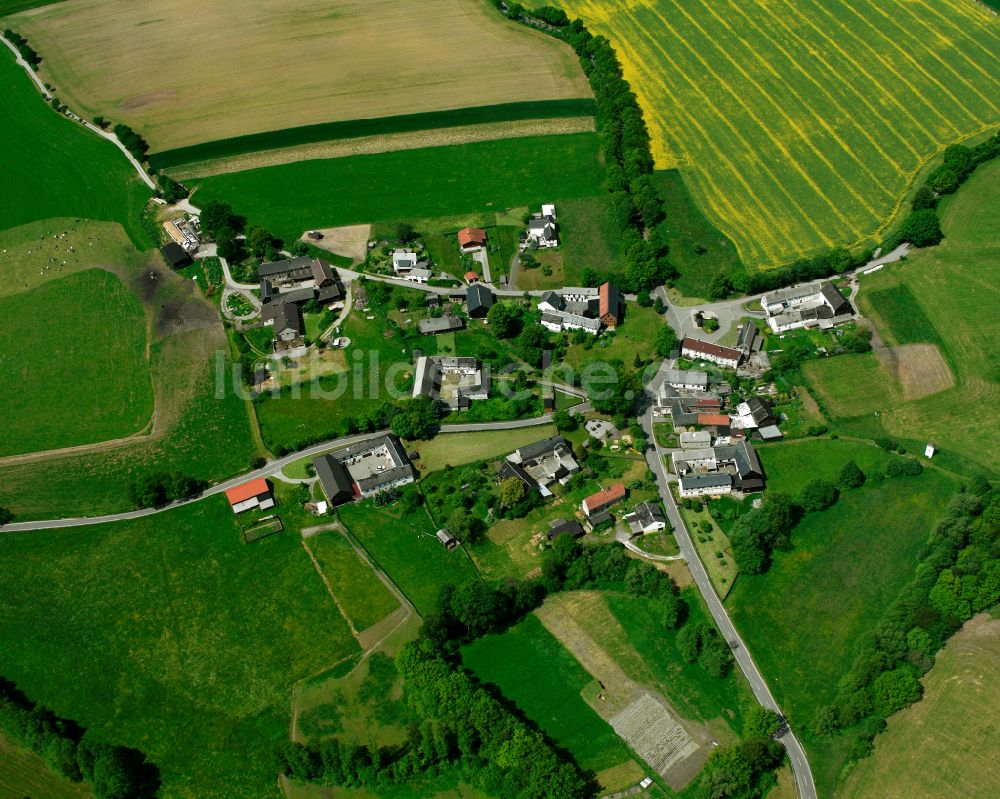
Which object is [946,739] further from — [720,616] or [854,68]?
[854,68]

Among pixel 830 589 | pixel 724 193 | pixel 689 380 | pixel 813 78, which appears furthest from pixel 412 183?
pixel 830 589

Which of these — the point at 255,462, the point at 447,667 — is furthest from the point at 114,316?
the point at 447,667

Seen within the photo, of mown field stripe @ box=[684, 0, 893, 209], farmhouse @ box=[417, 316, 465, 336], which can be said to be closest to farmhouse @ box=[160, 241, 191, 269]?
farmhouse @ box=[417, 316, 465, 336]

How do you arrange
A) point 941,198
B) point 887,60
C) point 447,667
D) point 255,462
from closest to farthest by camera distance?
point 447,667 < point 255,462 < point 941,198 < point 887,60

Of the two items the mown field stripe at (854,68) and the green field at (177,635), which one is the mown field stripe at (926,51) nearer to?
the mown field stripe at (854,68)

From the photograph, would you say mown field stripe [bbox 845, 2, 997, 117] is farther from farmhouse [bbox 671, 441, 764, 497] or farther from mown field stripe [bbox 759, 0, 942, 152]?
farmhouse [bbox 671, 441, 764, 497]

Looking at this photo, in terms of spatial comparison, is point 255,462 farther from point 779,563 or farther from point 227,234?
point 779,563

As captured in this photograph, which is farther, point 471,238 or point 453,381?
point 471,238
